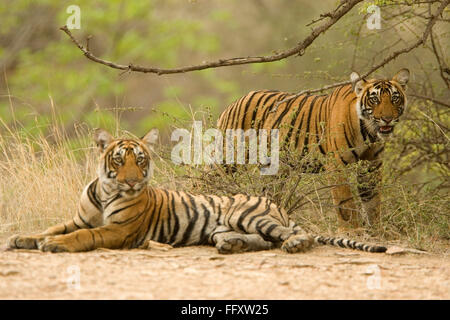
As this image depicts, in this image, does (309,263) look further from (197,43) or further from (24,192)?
(197,43)

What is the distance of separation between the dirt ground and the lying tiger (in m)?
0.16

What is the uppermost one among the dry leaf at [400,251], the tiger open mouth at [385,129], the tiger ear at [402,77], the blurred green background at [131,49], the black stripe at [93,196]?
the blurred green background at [131,49]

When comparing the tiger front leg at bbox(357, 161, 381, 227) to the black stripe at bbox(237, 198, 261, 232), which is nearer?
the black stripe at bbox(237, 198, 261, 232)

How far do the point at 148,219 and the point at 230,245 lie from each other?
2.45ft

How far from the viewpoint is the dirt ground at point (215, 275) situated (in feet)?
12.7

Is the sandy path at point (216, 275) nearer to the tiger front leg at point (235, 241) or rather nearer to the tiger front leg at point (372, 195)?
the tiger front leg at point (235, 241)

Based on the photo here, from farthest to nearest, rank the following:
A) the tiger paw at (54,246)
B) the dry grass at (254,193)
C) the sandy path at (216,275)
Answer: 1. the dry grass at (254,193)
2. the tiger paw at (54,246)
3. the sandy path at (216,275)

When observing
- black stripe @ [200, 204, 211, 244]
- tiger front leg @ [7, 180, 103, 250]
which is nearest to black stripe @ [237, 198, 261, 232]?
black stripe @ [200, 204, 211, 244]

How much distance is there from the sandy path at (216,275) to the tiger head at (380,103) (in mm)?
1996

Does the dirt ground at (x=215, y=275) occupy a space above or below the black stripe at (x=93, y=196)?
below

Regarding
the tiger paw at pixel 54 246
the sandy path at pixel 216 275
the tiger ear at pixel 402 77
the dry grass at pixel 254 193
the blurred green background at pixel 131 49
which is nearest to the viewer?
the sandy path at pixel 216 275

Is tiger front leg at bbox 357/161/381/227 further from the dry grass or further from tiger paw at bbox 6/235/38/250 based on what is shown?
tiger paw at bbox 6/235/38/250

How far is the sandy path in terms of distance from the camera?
3.87 meters

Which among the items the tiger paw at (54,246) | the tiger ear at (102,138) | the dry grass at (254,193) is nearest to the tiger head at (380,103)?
the dry grass at (254,193)
